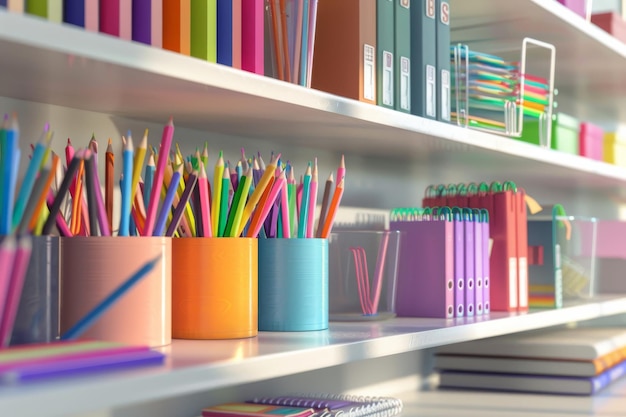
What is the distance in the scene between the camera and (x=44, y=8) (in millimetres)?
813

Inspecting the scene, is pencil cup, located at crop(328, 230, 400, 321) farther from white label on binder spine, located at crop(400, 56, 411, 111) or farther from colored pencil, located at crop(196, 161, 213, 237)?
colored pencil, located at crop(196, 161, 213, 237)

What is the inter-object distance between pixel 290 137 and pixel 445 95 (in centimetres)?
26

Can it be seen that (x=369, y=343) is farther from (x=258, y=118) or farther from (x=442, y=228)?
(x=442, y=228)

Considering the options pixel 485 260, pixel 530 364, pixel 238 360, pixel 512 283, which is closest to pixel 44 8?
pixel 238 360

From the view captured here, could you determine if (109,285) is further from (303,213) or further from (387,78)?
(387,78)

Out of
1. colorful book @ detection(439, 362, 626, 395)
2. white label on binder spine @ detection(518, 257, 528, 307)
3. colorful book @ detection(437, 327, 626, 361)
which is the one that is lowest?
colorful book @ detection(439, 362, 626, 395)

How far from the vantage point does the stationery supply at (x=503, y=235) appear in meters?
1.66

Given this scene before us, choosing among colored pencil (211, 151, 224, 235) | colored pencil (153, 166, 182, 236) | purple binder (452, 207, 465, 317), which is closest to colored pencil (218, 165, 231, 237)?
colored pencil (211, 151, 224, 235)

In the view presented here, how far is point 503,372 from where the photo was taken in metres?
1.86

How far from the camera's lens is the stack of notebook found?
1812mm

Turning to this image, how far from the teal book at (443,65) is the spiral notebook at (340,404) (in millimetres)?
463

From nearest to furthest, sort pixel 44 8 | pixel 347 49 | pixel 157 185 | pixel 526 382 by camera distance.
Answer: pixel 44 8 → pixel 157 185 → pixel 347 49 → pixel 526 382

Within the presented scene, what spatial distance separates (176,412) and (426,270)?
0.49 meters

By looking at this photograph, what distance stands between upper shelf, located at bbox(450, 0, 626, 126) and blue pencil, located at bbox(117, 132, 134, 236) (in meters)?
0.90
